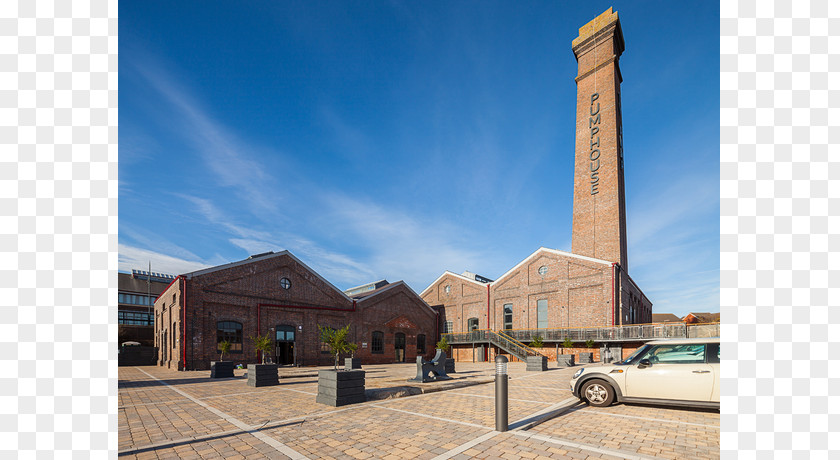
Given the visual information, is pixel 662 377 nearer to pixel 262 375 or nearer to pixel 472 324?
pixel 262 375

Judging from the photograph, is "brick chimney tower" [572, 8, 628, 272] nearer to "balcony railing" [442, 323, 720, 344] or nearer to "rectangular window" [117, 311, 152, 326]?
"balcony railing" [442, 323, 720, 344]

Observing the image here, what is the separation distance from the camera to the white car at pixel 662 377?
6844 mm

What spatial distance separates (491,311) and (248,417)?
2859 centimetres

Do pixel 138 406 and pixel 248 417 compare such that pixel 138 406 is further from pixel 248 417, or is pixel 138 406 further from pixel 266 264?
pixel 266 264

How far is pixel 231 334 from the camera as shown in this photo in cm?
2256

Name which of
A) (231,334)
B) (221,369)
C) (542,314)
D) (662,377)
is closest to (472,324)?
(542,314)

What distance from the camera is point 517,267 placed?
107ft

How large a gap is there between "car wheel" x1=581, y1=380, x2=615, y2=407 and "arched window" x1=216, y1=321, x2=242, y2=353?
20.3m

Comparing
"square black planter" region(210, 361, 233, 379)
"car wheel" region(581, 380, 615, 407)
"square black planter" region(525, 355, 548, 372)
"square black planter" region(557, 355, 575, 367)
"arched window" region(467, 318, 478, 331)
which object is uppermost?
"car wheel" region(581, 380, 615, 407)

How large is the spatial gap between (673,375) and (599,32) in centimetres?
3710

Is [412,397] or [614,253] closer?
[412,397]

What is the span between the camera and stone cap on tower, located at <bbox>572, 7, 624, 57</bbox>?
3503cm

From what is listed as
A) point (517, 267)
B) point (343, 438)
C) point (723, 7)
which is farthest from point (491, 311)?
point (723, 7)

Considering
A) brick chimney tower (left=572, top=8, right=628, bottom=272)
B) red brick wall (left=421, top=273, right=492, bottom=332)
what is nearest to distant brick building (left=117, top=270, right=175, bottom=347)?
red brick wall (left=421, top=273, right=492, bottom=332)
